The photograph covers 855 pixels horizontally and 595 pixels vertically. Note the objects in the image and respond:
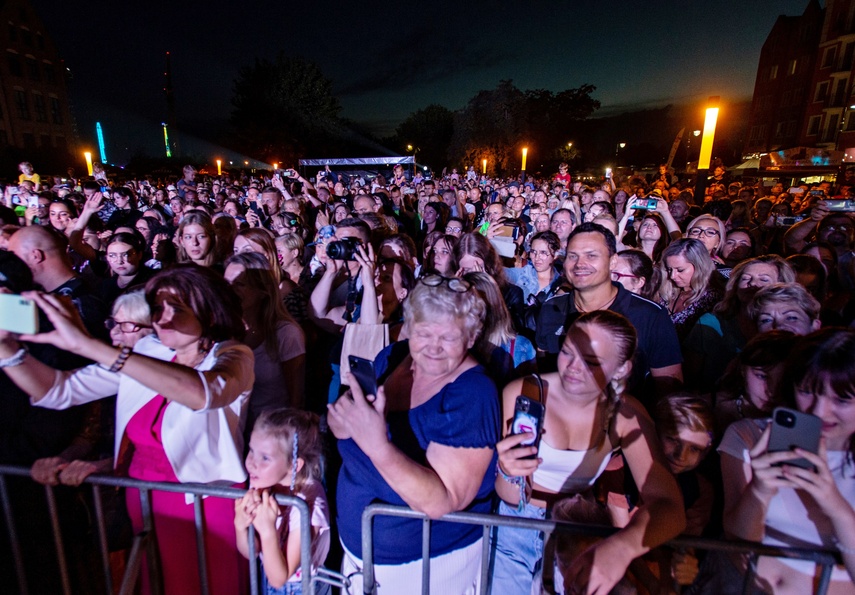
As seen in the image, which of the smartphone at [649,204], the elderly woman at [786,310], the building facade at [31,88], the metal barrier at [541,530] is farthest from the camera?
the building facade at [31,88]

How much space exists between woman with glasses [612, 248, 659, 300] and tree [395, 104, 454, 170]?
50740 mm

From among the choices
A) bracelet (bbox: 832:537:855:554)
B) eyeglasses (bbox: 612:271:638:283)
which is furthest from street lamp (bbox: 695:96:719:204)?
bracelet (bbox: 832:537:855:554)

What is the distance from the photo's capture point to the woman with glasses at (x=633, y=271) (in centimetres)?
346

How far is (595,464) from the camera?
1907 millimetres

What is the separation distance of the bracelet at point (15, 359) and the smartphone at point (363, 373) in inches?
52.5

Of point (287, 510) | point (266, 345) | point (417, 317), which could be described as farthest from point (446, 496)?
point (266, 345)

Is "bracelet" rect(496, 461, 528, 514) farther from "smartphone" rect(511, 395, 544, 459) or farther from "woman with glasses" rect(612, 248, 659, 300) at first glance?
"woman with glasses" rect(612, 248, 659, 300)

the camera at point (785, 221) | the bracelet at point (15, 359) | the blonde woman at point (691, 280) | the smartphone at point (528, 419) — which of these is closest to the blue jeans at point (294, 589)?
the smartphone at point (528, 419)

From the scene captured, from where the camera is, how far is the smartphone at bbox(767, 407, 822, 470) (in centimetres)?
131

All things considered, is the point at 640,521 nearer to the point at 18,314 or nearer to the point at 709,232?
the point at 18,314

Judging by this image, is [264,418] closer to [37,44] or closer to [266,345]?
[266,345]

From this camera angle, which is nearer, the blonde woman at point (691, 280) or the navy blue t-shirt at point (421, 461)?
the navy blue t-shirt at point (421, 461)

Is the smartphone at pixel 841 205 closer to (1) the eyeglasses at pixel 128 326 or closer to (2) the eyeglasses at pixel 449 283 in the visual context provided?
(2) the eyeglasses at pixel 449 283

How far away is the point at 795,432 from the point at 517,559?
48.2 inches
